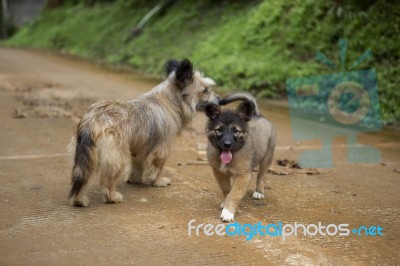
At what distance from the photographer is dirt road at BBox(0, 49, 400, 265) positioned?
4566mm

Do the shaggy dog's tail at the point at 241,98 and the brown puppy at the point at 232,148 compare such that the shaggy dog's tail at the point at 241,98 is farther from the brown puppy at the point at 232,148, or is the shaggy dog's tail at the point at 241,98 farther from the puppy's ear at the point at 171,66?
the puppy's ear at the point at 171,66

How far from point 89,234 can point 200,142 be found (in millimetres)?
4369

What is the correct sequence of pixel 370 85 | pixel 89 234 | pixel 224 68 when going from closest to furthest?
pixel 89 234 < pixel 370 85 < pixel 224 68

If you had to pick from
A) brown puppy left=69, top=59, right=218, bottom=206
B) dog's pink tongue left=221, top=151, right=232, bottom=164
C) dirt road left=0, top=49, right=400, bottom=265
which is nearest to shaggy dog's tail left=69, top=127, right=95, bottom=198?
brown puppy left=69, top=59, right=218, bottom=206

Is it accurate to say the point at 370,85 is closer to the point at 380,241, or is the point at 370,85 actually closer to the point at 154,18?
the point at 380,241

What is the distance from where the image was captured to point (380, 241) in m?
5.05

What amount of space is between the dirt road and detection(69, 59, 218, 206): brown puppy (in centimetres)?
26

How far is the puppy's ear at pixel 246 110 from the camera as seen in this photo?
223 inches

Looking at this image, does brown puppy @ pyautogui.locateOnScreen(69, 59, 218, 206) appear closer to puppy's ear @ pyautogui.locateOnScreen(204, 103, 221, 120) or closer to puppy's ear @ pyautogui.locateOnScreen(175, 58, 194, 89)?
puppy's ear @ pyautogui.locateOnScreen(175, 58, 194, 89)

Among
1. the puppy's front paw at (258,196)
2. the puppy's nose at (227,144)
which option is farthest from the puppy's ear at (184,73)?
the puppy's front paw at (258,196)

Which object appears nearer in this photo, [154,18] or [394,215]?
[394,215]

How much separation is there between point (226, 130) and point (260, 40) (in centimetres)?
1086

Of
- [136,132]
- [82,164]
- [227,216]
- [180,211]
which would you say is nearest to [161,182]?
[136,132]

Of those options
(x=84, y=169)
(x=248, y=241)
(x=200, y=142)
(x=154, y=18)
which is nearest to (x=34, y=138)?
(x=200, y=142)
